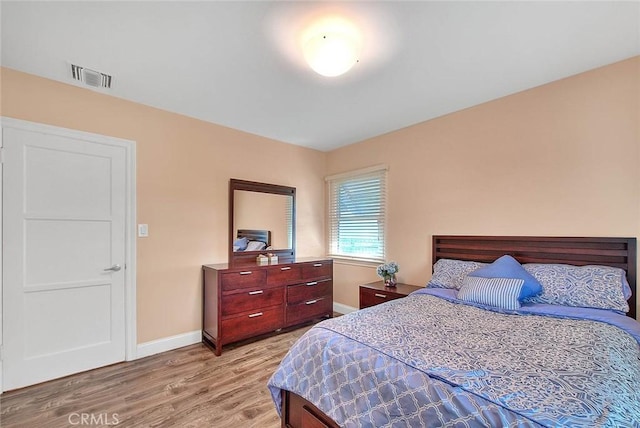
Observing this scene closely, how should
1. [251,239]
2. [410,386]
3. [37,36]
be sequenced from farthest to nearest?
[251,239], [37,36], [410,386]

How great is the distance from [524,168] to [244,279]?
2.95 meters

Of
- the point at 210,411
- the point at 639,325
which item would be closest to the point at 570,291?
the point at 639,325

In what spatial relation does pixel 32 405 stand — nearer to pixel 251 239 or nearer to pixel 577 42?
pixel 251 239

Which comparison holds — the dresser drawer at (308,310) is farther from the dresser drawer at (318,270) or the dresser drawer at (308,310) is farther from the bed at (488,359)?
the bed at (488,359)

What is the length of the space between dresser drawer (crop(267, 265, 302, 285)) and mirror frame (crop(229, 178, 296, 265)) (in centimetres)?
35

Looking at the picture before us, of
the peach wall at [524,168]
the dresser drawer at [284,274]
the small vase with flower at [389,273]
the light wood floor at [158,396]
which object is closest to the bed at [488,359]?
the peach wall at [524,168]

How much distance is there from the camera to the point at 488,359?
4.17ft

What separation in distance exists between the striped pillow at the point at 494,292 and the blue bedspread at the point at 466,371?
153 millimetres

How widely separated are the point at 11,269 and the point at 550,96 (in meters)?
4.67

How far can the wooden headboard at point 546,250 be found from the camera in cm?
208

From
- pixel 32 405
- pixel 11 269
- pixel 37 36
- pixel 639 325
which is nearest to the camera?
pixel 639 325

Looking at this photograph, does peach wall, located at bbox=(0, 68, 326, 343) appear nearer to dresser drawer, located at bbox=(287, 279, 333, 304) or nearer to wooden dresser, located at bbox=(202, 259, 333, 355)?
wooden dresser, located at bbox=(202, 259, 333, 355)

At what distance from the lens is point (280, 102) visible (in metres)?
2.83

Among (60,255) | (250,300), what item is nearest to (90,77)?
(60,255)
